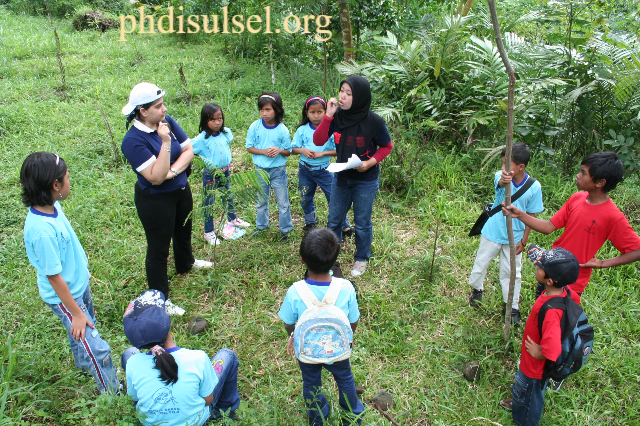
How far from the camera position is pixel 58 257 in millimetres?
2348

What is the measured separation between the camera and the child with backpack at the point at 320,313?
2145 millimetres

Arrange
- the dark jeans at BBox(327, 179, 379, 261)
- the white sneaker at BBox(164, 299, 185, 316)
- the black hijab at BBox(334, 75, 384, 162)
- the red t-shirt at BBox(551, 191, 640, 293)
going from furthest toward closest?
the dark jeans at BBox(327, 179, 379, 261)
the white sneaker at BBox(164, 299, 185, 316)
the black hijab at BBox(334, 75, 384, 162)
the red t-shirt at BBox(551, 191, 640, 293)

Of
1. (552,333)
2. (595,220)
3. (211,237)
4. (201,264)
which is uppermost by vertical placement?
(595,220)

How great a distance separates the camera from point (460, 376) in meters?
2.99

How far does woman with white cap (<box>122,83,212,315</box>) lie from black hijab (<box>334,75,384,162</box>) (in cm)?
127

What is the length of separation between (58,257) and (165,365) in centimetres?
102

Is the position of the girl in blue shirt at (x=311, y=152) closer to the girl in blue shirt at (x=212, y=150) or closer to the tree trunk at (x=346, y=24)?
the girl in blue shirt at (x=212, y=150)

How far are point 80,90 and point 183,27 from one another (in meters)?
3.57

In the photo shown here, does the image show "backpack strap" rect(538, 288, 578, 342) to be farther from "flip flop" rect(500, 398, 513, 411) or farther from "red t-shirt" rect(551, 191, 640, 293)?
"flip flop" rect(500, 398, 513, 411)

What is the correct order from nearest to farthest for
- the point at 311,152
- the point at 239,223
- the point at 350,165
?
the point at 350,165 → the point at 311,152 → the point at 239,223

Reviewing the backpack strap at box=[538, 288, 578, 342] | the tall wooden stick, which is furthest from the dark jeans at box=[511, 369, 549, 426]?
the tall wooden stick

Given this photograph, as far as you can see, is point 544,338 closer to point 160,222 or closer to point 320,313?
point 320,313

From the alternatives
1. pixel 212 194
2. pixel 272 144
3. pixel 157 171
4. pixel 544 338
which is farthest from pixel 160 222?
pixel 544 338

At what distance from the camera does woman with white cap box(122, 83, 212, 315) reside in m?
2.95
